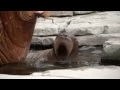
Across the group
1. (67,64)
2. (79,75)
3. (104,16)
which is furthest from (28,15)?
(104,16)

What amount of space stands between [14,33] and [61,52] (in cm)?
91

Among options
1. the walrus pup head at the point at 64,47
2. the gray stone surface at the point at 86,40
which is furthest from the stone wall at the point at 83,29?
the walrus pup head at the point at 64,47

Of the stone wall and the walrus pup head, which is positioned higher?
the walrus pup head

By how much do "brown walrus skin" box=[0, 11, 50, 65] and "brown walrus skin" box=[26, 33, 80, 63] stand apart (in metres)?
0.47

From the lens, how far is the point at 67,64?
457cm

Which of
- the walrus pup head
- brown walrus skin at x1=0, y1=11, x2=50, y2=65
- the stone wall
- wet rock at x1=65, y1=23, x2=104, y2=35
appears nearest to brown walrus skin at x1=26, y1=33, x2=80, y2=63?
the walrus pup head

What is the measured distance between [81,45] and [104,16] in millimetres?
1658

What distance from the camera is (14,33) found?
449cm

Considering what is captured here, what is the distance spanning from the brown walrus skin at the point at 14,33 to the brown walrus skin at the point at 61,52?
1.55 feet

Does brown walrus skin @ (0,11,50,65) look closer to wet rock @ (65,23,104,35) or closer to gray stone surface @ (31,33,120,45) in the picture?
gray stone surface @ (31,33,120,45)

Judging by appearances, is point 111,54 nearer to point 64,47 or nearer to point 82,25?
point 64,47

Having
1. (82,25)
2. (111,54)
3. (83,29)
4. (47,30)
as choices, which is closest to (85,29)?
(83,29)

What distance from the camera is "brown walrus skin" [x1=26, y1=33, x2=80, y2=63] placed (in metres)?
4.96
